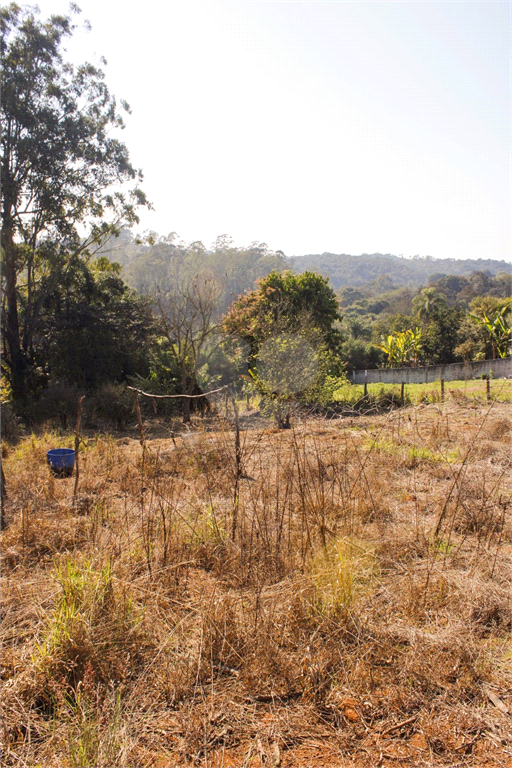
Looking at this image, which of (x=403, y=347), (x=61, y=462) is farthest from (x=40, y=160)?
(x=403, y=347)

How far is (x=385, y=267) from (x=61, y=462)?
12262cm

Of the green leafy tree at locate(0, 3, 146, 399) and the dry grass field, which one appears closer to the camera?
the dry grass field

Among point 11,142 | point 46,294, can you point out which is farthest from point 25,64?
point 46,294

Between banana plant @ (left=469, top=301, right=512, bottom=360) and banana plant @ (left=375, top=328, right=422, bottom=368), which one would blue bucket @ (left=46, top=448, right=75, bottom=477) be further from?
banana plant @ (left=375, top=328, right=422, bottom=368)

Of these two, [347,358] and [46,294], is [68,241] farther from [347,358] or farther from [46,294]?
[347,358]

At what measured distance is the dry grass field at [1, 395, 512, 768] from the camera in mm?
1791

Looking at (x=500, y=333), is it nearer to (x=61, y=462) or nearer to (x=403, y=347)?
(x=403, y=347)

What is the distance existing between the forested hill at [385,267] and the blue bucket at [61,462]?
99968 mm

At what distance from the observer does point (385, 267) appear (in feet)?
392

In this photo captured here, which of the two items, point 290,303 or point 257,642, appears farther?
point 290,303

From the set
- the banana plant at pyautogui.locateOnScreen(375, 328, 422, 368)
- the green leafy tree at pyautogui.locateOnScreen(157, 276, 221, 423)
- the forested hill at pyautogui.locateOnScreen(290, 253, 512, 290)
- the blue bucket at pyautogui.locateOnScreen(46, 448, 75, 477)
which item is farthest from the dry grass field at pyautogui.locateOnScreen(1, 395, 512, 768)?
the forested hill at pyautogui.locateOnScreen(290, 253, 512, 290)

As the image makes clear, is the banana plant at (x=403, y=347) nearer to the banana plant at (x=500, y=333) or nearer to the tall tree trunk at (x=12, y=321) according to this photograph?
the banana plant at (x=500, y=333)

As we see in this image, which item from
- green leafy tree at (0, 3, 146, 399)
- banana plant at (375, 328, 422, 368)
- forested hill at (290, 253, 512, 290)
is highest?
forested hill at (290, 253, 512, 290)

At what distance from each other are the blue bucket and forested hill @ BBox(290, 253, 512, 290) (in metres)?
100.0
